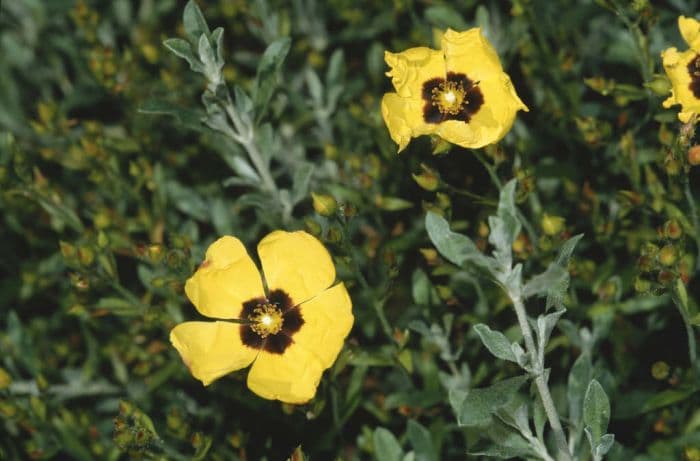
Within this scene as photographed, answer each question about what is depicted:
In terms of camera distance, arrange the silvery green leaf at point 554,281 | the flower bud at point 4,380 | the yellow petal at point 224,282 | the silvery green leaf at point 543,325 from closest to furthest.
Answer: the silvery green leaf at point 554,281 → the silvery green leaf at point 543,325 → the yellow petal at point 224,282 → the flower bud at point 4,380

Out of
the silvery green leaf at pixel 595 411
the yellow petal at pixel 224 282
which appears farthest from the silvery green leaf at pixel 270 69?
the silvery green leaf at pixel 595 411

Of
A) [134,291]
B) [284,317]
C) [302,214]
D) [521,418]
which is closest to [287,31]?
[302,214]

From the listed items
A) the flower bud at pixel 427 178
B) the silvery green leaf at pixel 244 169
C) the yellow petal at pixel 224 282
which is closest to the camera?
the yellow petal at pixel 224 282

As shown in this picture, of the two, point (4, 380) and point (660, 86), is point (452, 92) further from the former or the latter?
point (4, 380)

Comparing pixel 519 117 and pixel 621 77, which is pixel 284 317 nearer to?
pixel 519 117

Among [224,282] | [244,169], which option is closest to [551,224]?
[224,282]

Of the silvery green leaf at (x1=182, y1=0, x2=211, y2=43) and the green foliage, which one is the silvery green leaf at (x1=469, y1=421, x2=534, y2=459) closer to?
the green foliage

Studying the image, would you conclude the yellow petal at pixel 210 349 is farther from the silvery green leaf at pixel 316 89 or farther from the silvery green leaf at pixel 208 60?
the silvery green leaf at pixel 316 89
